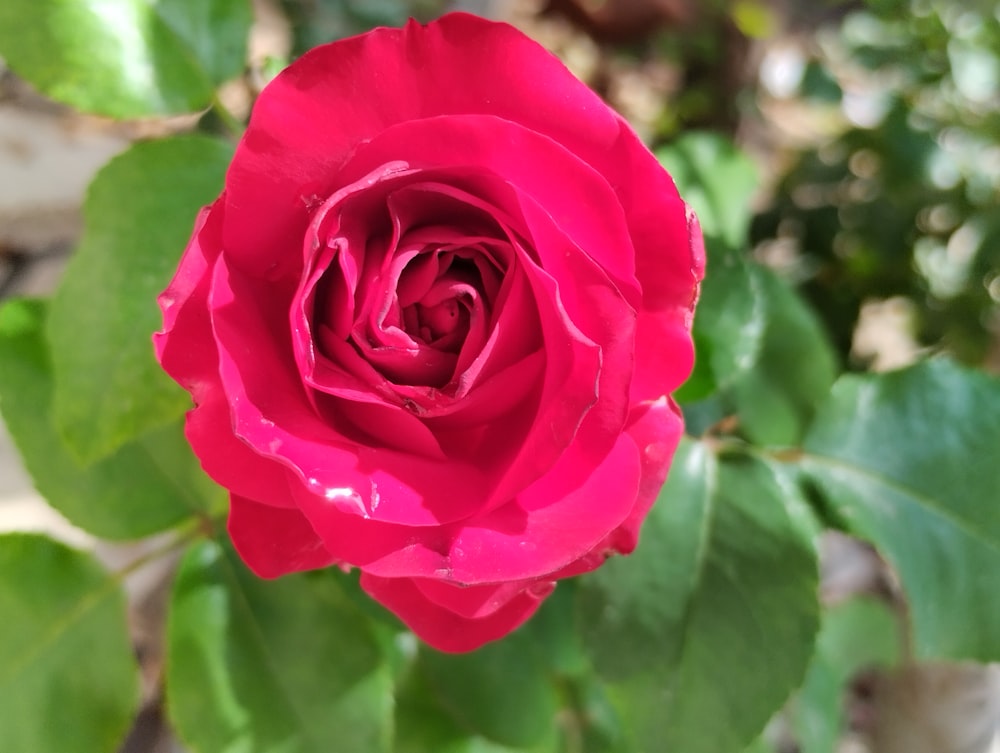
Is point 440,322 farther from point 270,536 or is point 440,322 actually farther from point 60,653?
point 60,653

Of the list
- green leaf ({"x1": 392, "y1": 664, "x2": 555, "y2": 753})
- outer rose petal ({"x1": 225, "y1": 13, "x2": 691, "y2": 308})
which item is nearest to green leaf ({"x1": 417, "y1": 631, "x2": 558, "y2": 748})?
green leaf ({"x1": 392, "y1": 664, "x2": 555, "y2": 753})

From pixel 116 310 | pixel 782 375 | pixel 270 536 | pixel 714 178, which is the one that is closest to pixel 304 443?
pixel 270 536

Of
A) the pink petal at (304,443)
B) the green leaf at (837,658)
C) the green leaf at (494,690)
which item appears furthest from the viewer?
the green leaf at (837,658)

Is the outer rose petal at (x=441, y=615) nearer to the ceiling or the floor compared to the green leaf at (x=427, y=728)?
nearer to the ceiling

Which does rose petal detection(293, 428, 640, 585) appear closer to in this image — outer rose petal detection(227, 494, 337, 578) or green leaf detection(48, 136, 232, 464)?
outer rose petal detection(227, 494, 337, 578)

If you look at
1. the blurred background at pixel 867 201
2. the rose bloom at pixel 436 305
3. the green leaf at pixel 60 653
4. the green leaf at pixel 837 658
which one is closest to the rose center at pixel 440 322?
the rose bloom at pixel 436 305

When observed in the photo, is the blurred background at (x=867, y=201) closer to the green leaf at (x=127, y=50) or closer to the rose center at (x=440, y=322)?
the green leaf at (x=127, y=50)
